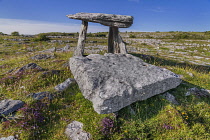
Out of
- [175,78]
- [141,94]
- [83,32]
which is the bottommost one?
[141,94]

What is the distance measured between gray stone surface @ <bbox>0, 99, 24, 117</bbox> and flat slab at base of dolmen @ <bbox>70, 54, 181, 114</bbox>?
3079 millimetres

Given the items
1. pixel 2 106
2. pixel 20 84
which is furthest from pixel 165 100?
pixel 20 84

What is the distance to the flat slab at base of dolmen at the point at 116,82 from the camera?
6.52m

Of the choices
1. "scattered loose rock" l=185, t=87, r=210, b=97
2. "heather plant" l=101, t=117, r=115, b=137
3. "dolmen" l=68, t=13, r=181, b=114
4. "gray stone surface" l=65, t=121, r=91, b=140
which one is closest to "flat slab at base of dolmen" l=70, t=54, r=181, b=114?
"dolmen" l=68, t=13, r=181, b=114

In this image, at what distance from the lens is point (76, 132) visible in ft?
20.4

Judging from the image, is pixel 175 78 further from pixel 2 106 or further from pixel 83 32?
pixel 83 32

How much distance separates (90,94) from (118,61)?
12.1ft

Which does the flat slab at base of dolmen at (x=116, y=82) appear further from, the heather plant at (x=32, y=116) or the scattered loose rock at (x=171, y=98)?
the heather plant at (x=32, y=116)

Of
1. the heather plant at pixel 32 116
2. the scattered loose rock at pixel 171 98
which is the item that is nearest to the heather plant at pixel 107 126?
the heather plant at pixel 32 116

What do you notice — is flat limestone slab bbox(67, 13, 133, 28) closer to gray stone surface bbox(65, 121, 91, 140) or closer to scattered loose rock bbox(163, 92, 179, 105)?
scattered loose rock bbox(163, 92, 179, 105)

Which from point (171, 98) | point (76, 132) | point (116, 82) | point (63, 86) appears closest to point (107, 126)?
point (76, 132)

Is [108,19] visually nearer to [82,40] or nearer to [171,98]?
[82,40]

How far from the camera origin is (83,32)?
49.9 feet

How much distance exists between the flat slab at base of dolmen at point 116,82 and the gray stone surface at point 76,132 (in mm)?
1030
